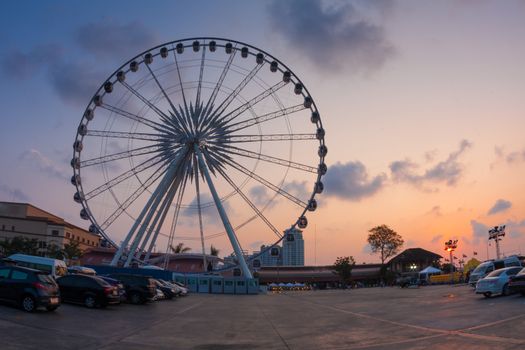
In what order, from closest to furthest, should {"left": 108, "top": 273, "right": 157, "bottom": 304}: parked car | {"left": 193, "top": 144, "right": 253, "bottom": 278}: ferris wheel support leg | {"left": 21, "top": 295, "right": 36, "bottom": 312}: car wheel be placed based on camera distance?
{"left": 21, "top": 295, "right": 36, "bottom": 312}: car wheel → {"left": 108, "top": 273, "right": 157, "bottom": 304}: parked car → {"left": 193, "top": 144, "right": 253, "bottom": 278}: ferris wheel support leg

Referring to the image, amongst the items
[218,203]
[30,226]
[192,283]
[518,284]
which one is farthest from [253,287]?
[30,226]

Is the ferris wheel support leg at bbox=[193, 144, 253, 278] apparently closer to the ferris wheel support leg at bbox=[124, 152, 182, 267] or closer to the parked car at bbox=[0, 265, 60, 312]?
the ferris wheel support leg at bbox=[124, 152, 182, 267]

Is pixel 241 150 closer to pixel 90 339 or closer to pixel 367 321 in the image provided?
pixel 367 321

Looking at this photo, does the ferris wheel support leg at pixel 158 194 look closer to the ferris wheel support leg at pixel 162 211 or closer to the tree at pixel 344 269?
the ferris wheel support leg at pixel 162 211

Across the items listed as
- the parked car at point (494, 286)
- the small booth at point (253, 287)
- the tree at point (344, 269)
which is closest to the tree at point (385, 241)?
the tree at point (344, 269)

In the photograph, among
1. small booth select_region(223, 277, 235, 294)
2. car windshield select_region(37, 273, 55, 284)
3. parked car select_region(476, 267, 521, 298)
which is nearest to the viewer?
car windshield select_region(37, 273, 55, 284)

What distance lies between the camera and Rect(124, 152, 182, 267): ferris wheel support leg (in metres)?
48.6

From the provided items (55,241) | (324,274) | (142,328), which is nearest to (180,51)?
(142,328)

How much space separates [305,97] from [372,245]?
73.8m

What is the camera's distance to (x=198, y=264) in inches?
3804

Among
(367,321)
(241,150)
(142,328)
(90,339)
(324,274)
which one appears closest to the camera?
(90,339)

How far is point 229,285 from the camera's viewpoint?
58.2m

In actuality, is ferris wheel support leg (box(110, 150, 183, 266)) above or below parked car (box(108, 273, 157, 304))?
above

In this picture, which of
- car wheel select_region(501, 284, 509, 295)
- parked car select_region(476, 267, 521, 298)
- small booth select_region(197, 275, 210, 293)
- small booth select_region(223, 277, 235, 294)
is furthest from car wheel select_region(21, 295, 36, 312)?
small booth select_region(197, 275, 210, 293)
